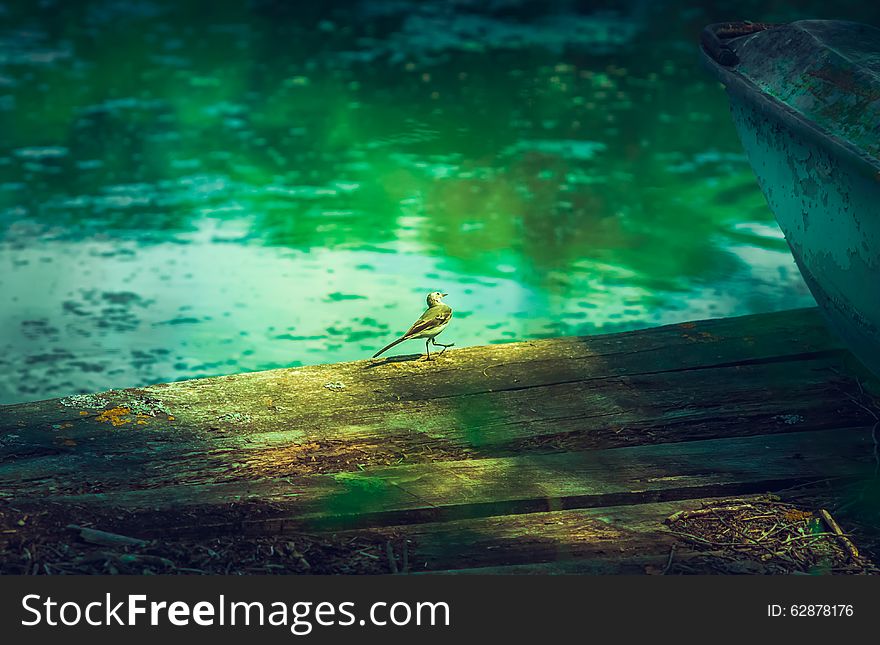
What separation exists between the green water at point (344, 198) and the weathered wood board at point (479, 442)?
2427 mm

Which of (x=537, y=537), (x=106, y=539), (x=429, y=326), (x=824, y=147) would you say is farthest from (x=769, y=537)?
(x=106, y=539)

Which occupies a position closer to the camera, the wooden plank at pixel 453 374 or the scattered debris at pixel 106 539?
the scattered debris at pixel 106 539

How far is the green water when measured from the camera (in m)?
6.21

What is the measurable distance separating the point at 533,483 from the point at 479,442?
1.03ft

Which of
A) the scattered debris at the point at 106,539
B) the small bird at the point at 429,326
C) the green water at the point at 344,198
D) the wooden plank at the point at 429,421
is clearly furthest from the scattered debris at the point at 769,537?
the green water at the point at 344,198

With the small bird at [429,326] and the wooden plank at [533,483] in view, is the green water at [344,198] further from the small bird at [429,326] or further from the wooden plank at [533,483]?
the wooden plank at [533,483]

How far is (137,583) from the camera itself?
225 centimetres

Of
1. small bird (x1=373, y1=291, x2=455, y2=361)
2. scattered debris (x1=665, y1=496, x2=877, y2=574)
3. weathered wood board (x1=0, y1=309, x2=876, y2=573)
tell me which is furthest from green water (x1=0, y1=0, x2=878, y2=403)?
scattered debris (x1=665, y1=496, x2=877, y2=574)

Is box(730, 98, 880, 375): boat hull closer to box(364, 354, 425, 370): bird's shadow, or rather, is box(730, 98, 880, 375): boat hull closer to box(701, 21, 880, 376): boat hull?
box(701, 21, 880, 376): boat hull

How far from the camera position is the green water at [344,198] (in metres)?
6.21

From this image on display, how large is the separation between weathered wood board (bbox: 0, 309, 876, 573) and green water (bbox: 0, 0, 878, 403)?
2.43 meters

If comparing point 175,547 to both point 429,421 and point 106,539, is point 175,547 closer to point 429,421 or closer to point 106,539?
point 106,539

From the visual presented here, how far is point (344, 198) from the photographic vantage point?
8430mm

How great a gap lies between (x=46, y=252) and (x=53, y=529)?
526 centimetres
